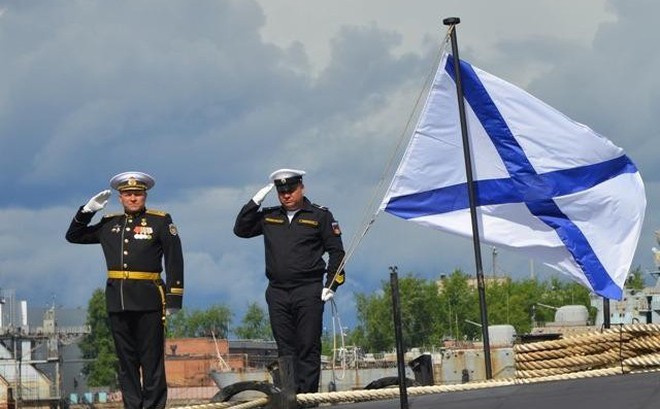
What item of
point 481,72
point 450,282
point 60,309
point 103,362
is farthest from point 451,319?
point 481,72

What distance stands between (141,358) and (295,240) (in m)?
1.83

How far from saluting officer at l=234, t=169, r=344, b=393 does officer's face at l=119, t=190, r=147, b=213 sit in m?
1.01

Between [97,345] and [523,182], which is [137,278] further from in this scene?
[97,345]

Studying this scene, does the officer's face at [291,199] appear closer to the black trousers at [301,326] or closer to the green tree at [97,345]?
the black trousers at [301,326]

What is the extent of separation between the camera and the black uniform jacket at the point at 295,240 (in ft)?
48.9

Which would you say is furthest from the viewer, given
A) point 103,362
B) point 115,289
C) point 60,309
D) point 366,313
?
point 60,309

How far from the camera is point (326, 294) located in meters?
Answer: 14.8

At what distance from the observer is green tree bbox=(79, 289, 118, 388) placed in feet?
455

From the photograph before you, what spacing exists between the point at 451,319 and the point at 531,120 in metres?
98.3

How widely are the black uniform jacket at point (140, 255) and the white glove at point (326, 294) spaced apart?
136 cm

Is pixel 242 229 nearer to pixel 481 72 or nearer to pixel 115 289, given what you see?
pixel 115 289

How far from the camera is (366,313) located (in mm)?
124750


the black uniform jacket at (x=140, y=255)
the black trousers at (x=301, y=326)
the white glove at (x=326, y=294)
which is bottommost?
the black trousers at (x=301, y=326)

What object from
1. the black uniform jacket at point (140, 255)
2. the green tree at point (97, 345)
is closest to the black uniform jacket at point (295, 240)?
the black uniform jacket at point (140, 255)
